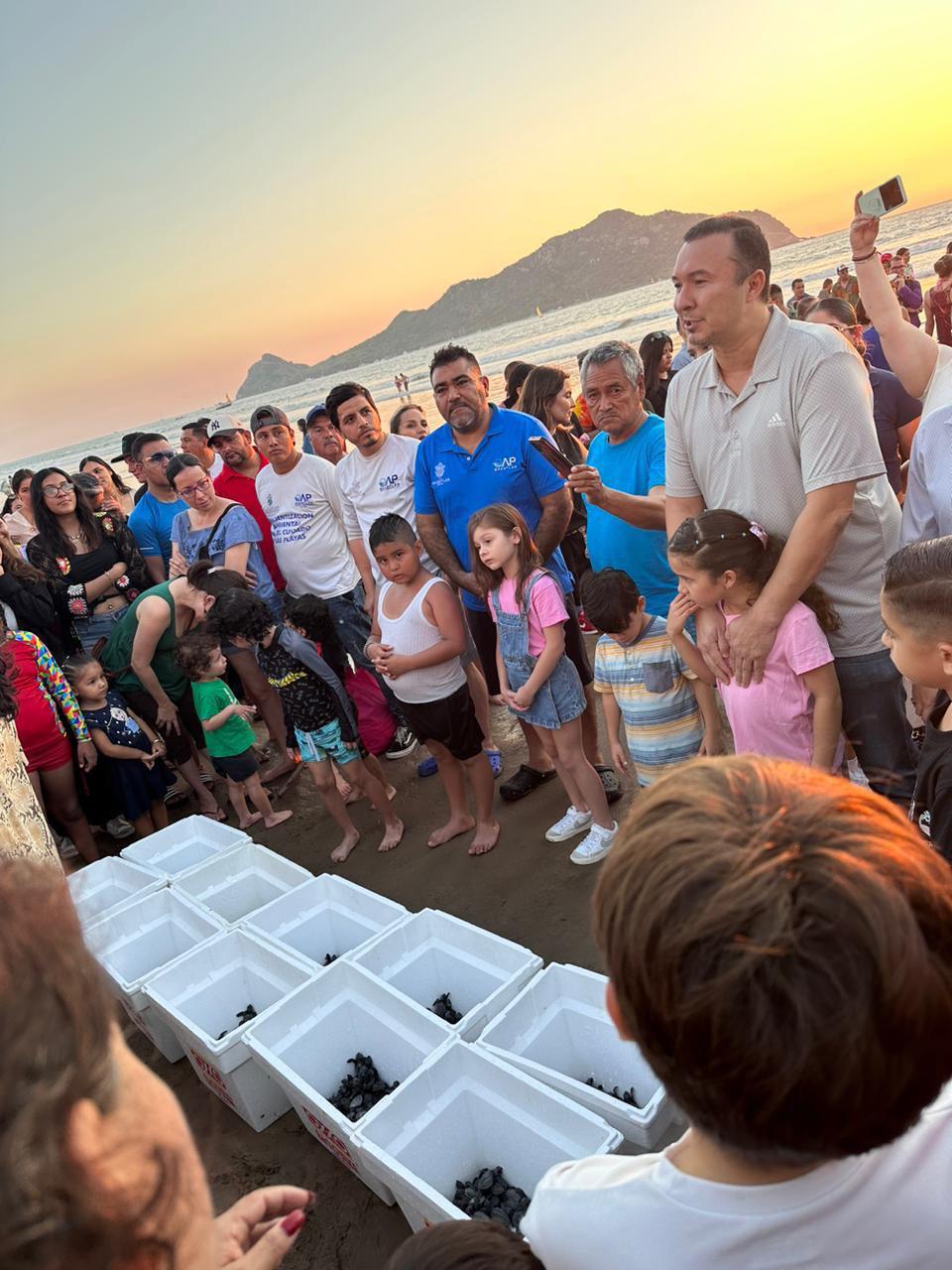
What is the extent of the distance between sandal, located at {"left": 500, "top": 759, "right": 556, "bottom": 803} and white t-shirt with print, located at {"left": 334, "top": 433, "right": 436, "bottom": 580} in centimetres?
118

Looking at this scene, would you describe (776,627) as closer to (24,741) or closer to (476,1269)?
(476,1269)

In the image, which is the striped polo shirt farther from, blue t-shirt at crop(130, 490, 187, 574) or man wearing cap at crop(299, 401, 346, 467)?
blue t-shirt at crop(130, 490, 187, 574)

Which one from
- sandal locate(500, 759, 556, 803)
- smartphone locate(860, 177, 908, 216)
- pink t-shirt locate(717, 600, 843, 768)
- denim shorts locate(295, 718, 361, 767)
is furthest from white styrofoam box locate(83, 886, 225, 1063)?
smartphone locate(860, 177, 908, 216)

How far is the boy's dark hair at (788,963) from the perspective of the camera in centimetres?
67

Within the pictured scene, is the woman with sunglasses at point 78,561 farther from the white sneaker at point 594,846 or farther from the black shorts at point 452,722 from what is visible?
the white sneaker at point 594,846

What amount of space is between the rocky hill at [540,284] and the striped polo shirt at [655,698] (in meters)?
97.6

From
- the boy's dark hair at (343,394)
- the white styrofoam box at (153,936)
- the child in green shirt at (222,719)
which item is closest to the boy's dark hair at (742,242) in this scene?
the boy's dark hair at (343,394)

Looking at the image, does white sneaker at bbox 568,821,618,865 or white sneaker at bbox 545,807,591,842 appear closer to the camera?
white sneaker at bbox 568,821,618,865

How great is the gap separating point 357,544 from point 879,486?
113 inches

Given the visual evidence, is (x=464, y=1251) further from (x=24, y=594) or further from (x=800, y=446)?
(x=24, y=594)

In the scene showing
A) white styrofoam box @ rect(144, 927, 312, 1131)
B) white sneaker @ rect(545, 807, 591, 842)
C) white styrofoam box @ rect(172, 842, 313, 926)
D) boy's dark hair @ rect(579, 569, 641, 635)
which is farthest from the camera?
white sneaker @ rect(545, 807, 591, 842)

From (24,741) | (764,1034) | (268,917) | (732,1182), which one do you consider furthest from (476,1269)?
(24,741)

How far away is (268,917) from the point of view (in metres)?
2.87

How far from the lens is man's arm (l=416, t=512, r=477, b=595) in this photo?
383 cm
